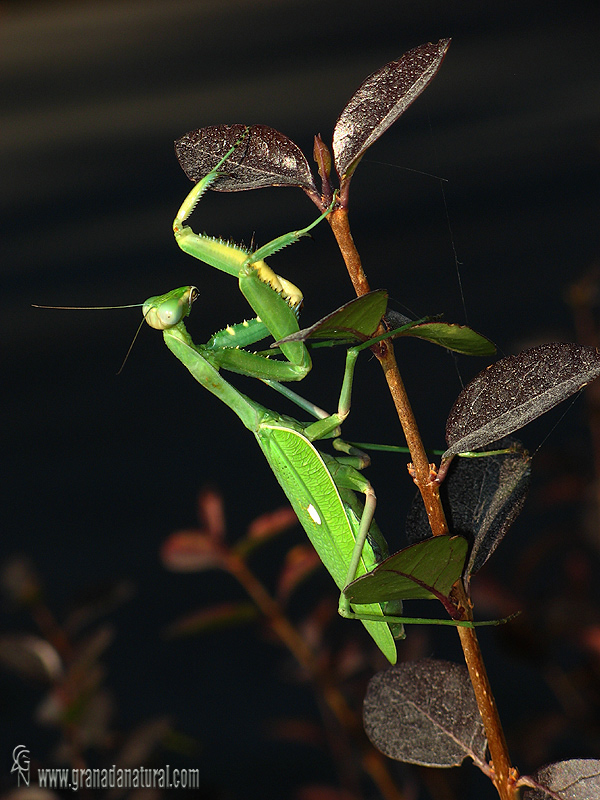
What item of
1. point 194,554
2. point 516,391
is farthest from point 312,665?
point 516,391

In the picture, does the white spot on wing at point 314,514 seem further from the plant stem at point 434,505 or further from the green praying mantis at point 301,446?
the plant stem at point 434,505

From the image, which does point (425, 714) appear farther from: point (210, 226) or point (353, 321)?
point (210, 226)

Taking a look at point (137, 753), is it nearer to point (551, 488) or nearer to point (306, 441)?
point (306, 441)

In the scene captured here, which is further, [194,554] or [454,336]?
[194,554]

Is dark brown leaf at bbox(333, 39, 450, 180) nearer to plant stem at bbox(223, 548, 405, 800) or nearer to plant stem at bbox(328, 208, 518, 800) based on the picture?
plant stem at bbox(328, 208, 518, 800)

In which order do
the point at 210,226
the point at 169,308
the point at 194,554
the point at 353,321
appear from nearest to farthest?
1. the point at 353,321
2. the point at 169,308
3. the point at 194,554
4. the point at 210,226

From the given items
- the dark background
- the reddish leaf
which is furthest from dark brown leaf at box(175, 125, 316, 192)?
the dark background
